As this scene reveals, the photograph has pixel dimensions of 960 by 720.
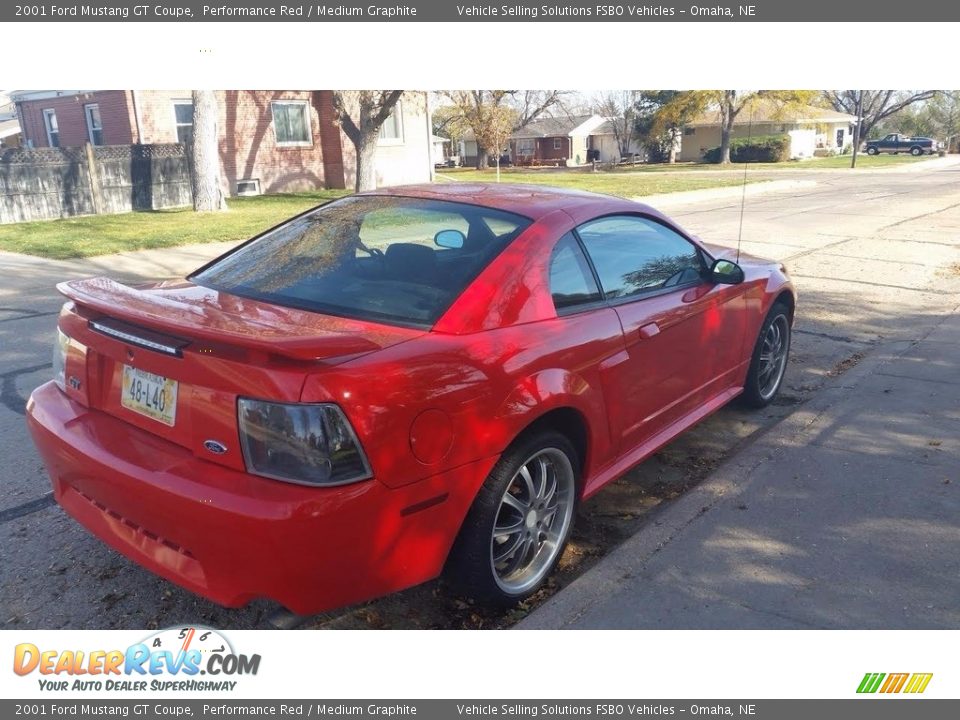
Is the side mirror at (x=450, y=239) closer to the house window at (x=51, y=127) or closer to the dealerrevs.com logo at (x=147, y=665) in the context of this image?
the dealerrevs.com logo at (x=147, y=665)

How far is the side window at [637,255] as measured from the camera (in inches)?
139

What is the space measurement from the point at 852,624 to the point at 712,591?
51 cm

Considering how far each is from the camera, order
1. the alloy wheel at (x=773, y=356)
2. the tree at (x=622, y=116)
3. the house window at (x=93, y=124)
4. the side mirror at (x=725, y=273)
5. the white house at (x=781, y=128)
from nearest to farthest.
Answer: the side mirror at (x=725, y=273), the alloy wheel at (x=773, y=356), the house window at (x=93, y=124), the white house at (x=781, y=128), the tree at (x=622, y=116)

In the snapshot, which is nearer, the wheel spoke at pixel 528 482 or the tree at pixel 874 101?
the wheel spoke at pixel 528 482

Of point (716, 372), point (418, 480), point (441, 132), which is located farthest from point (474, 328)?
point (441, 132)

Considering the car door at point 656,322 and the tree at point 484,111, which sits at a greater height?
the tree at point 484,111

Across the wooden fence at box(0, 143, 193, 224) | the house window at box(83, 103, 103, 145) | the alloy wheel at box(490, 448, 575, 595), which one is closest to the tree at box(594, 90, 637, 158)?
the house window at box(83, 103, 103, 145)

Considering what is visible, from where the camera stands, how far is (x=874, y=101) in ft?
229

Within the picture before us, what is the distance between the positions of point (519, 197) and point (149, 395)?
1.86 metres

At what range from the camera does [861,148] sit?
7519cm

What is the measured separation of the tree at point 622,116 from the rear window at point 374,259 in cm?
5889

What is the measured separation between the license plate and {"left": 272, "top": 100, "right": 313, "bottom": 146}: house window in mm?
23003

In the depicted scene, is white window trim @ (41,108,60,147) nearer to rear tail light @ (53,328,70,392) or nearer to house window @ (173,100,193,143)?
house window @ (173,100,193,143)

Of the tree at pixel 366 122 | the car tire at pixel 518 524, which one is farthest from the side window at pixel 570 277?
the tree at pixel 366 122
